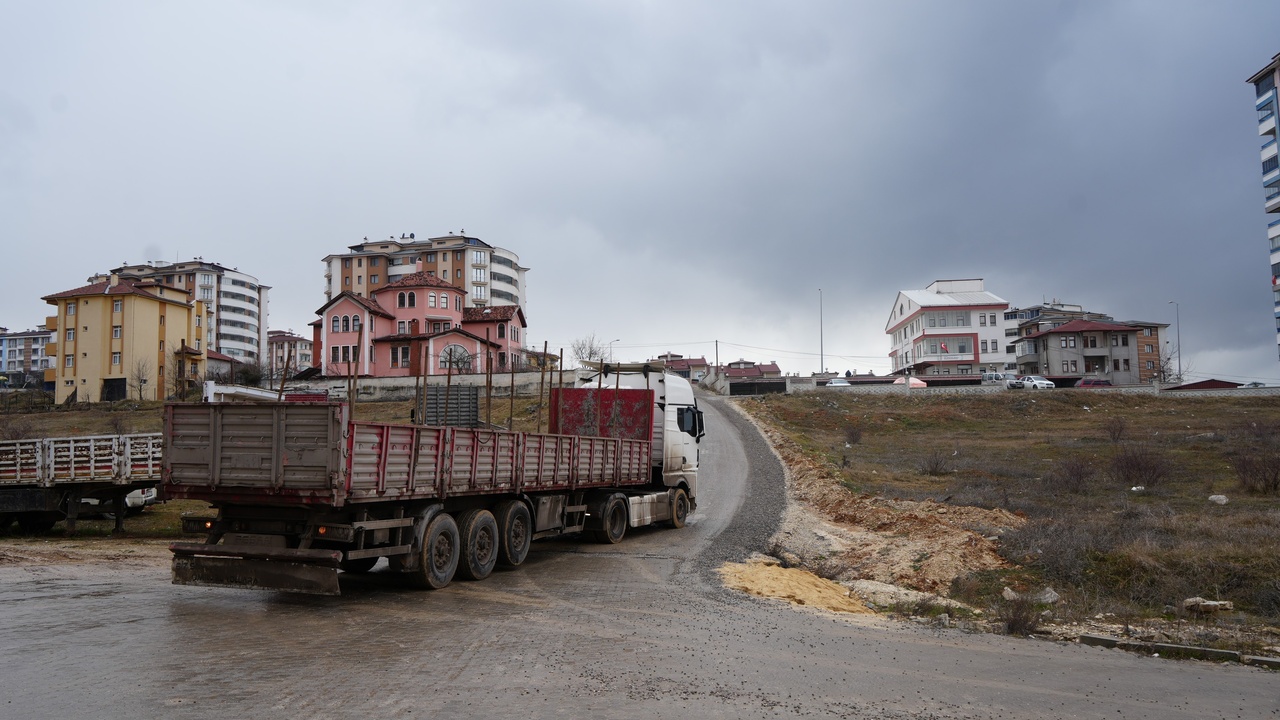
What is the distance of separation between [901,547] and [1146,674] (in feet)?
25.5

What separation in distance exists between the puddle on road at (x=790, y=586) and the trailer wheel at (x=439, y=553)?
4162 mm

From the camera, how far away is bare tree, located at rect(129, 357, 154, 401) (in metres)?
67.9

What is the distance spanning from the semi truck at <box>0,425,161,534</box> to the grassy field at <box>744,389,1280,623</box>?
57.8 ft

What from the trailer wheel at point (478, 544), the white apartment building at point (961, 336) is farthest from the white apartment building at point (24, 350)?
the trailer wheel at point (478, 544)

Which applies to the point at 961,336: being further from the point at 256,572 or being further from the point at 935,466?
the point at 256,572

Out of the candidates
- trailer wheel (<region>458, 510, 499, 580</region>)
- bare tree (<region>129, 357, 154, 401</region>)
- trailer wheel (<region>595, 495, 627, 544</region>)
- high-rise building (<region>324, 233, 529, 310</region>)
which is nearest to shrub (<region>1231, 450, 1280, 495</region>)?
trailer wheel (<region>595, 495, 627, 544</region>)

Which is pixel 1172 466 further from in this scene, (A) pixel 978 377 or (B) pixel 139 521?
(A) pixel 978 377

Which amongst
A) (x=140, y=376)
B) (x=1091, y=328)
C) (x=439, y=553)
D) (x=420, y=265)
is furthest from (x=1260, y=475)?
(x=420, y=265)

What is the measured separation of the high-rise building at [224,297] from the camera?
111 metres

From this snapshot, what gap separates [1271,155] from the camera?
6844cm

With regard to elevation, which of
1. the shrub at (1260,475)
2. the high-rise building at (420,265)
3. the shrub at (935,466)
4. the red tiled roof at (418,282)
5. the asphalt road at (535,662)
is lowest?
the asphalt road at (535,662)

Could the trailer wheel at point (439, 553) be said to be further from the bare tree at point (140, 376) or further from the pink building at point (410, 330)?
the bare tree at point (140, 376)

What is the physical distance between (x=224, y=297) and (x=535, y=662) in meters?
123

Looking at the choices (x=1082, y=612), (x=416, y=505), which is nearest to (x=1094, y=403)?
(x=1082, y=612)
